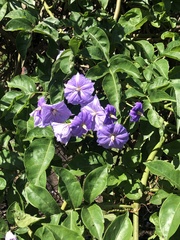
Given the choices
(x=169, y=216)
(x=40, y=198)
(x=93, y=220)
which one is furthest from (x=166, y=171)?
(x=40, y=198)

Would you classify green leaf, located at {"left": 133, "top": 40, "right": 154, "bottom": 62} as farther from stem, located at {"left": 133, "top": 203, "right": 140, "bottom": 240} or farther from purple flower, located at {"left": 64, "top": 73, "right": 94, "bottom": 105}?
stem, located at {"left": 133, "top": 203, "right": 140, "bottom": 240}

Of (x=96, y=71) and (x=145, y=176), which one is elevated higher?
(x=96, y=71)

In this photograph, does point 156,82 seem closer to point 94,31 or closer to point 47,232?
point 94,31

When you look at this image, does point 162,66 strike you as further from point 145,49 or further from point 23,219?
point 23,219

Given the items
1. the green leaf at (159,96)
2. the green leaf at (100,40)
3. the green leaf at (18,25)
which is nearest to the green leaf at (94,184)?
the green leaf at (159,96)

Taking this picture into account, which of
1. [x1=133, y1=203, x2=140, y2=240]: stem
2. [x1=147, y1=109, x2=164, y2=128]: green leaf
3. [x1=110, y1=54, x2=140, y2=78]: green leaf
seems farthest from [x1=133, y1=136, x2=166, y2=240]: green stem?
[x1=110, y1=54, x2=140, y2=78]: green leaf

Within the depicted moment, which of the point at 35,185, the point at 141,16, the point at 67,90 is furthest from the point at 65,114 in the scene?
the point at 141,16

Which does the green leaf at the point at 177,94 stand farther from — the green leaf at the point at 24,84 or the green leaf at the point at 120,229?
the green leaf at the point at 24,84
